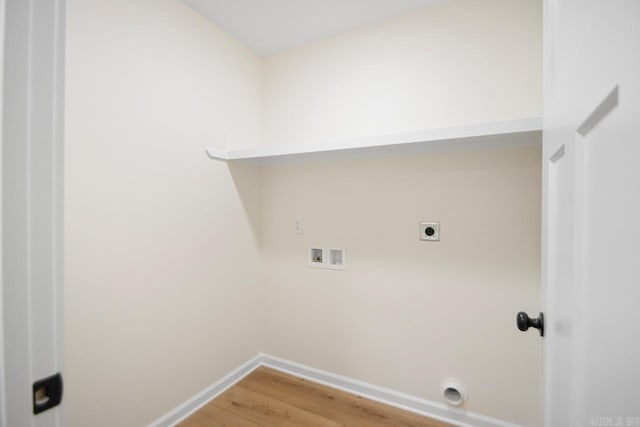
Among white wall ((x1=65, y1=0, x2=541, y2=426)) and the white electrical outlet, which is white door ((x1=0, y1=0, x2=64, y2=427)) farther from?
the white electrical outlet

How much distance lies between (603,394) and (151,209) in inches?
68.9

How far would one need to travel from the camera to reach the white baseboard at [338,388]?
1.61 metres

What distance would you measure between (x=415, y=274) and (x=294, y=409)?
45.2 inches

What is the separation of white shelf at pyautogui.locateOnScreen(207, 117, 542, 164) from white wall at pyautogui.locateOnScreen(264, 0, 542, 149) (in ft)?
0.61

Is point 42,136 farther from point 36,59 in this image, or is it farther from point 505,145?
point 505,145

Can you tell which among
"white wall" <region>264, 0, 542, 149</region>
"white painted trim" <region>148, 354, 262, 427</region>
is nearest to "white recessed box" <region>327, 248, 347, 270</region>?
"white wall" <region>264, 0, 542, 149</region>

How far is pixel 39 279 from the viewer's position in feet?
1.61

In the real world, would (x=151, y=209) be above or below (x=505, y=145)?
below

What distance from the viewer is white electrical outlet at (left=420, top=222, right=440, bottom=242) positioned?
1.68 m

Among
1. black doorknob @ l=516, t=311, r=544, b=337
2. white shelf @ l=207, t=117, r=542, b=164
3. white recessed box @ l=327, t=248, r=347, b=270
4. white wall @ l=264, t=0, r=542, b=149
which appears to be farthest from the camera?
white recessed box @ l=327, t=248, r=347, b=270

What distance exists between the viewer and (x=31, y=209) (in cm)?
48

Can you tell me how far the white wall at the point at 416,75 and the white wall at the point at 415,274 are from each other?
27 centimetres

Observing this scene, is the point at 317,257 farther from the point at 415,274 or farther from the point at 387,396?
the point at 387,396

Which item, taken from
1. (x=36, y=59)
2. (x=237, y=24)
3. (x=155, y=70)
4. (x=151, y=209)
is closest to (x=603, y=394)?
(x=36, y=59)
